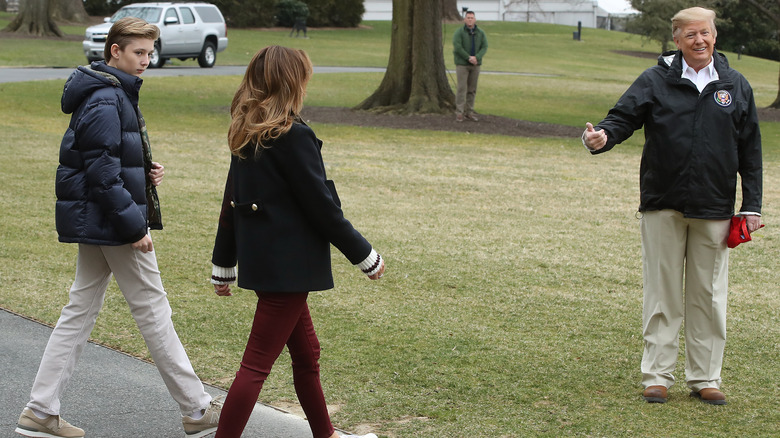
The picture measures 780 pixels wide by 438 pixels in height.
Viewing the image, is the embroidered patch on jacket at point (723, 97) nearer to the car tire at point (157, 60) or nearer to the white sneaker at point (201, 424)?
the white sneaker at point (201, 424)

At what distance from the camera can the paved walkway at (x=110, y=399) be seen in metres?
4.43

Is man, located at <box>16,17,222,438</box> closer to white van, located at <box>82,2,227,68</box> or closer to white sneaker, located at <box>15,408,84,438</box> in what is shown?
white sneaker, located at <box>15,408,84,438</box>

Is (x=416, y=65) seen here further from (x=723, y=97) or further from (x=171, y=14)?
(x=723, y=97)

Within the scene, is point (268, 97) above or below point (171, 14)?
above

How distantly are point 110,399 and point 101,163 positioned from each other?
141cm

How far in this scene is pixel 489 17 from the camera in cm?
8331

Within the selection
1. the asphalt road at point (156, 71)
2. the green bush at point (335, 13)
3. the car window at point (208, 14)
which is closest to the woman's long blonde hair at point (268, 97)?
the asphalt road at point (156, 71)

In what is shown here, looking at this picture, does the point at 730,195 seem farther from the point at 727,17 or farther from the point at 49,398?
the point at 727,17

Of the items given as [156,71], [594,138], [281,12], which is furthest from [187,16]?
[594,138]

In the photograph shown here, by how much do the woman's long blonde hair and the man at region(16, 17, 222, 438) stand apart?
0.58 metres

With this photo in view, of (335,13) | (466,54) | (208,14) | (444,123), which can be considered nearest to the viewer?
(466,54)

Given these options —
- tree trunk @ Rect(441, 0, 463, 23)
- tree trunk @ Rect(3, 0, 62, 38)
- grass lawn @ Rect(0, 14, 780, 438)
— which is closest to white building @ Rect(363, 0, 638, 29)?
tree trunk @ Rect(441, 0, 463, 23)

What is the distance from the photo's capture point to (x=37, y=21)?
1594 inches

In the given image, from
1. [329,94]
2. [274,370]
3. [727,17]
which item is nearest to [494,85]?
[329,94]
